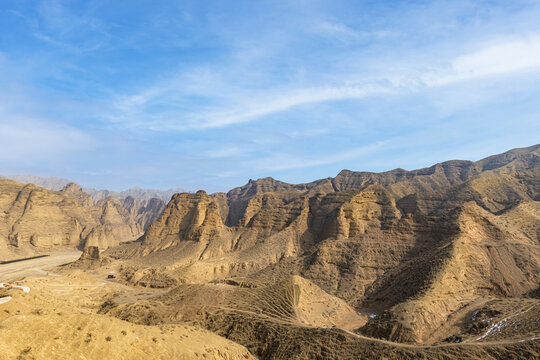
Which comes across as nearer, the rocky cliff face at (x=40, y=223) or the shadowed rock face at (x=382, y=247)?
the shadowed rock face at (x=382, y=247)

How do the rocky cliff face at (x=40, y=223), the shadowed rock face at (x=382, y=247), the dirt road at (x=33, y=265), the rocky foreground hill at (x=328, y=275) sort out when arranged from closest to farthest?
the rocky foreground hill at (x=328, y=275), the shadowed rock face at (x=382, y=247), the dirt road at (x=33, y=265), the rocky cliff face at (x=40, y=223)

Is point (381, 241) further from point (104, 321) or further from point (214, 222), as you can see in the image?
point (104, 321)

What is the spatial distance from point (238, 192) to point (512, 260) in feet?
432

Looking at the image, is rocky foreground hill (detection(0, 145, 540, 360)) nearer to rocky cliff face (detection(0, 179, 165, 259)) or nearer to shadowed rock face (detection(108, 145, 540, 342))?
shadowed rock face (detection(108, 145, 540, 342))

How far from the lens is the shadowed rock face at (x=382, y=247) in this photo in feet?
104

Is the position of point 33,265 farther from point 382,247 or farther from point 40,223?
point 382,247

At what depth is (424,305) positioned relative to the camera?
89.8 ft

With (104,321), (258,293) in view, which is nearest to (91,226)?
(258,293)

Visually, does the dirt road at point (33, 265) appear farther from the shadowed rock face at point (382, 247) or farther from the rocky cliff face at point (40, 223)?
the shadowed rock face at point (382, 247)

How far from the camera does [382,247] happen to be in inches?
1721

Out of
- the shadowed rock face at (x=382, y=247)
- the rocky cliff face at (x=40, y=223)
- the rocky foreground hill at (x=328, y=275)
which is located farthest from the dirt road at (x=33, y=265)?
the shadowed rock face at (x=382, y=247)

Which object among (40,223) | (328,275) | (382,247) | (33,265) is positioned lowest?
(33,265)

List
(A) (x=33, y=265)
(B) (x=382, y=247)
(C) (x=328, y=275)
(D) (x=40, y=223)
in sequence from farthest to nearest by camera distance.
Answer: (D) (x=40, y=223)
(A) (x=33, y=265)
(B) (x=382, y=247)
(C) (x=328, y=275)

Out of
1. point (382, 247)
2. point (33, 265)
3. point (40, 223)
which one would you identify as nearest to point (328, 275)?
point (382, 247)
